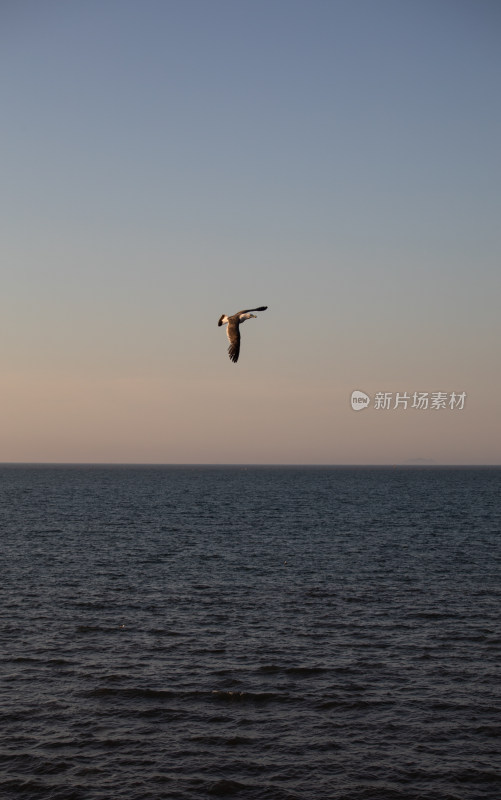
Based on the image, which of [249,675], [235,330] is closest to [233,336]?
[235,330]

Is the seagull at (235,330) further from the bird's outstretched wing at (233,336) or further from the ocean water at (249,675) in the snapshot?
the ocean water at (249,675)

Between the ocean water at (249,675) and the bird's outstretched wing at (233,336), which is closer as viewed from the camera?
the bird's outstretched wing at (233,336)

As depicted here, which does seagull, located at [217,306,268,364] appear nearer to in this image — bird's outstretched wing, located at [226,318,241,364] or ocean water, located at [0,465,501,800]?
bird's outstretched wing, located at [226,318,241,364]

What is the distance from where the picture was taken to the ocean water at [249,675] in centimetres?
2298

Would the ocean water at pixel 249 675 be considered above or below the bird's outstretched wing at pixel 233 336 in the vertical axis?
below

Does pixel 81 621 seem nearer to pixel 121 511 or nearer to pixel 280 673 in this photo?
pixel 280 673

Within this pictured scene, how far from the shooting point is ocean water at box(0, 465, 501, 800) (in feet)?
75.4

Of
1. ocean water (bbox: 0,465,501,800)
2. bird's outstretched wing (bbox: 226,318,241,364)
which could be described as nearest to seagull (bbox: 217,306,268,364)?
bird's outstretched wing (bbox: 226,318,241,364)

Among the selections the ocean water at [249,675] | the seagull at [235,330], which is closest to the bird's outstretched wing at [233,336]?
the seagull at [235,330]

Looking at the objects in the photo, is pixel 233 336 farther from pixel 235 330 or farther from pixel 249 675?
pixel 249 675

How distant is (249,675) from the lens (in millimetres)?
31281

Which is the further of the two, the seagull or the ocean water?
the ocean water

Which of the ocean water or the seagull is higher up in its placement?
the seagull

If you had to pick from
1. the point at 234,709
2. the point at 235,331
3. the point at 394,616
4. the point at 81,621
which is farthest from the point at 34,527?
the point at 235,331
